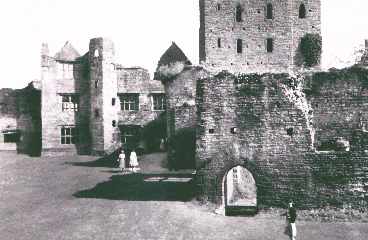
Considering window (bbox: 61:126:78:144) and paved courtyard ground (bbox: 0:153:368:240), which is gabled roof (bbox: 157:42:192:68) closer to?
window (bbox: 61:126:78:144)

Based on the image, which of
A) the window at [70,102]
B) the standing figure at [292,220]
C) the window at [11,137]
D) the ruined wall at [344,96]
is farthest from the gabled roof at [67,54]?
the standing figure at [292,220]

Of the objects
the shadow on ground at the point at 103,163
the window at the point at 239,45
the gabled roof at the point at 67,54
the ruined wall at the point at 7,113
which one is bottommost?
the shadow on ground at the point at 103,163

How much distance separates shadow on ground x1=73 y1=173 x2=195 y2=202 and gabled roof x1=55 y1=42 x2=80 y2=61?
17.2 metres

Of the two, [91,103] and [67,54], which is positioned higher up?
[67,54]

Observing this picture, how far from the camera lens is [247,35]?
1847 inches

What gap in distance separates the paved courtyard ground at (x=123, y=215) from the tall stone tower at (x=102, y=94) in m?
12.3

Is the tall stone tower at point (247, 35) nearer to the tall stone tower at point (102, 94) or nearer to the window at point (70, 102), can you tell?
the tall stone tower at point (102, 94)

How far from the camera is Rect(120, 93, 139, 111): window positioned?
145ft

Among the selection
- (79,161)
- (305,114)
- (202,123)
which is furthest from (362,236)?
(79,161)

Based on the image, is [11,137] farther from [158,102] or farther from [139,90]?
[158,102]

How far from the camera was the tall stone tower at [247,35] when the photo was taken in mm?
46531

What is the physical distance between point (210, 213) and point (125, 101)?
2462 centimetres

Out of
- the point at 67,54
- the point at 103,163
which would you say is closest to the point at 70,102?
the point at 67,54

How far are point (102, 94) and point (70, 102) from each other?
11.3 feet
